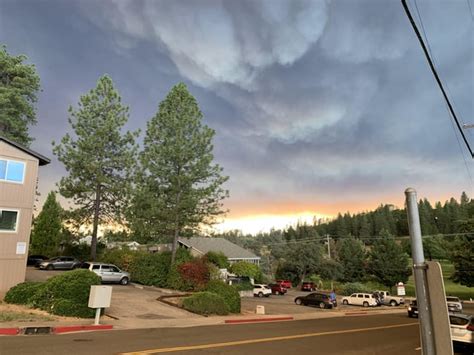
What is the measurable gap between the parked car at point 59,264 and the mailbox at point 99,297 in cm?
2389

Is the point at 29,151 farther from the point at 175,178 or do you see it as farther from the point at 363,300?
the point at 363,300

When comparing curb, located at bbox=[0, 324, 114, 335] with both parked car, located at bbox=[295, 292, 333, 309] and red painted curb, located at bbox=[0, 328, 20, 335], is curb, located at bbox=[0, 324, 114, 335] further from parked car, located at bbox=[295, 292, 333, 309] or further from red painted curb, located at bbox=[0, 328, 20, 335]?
parked car, located at bbox=[295, 292, 333, 309]

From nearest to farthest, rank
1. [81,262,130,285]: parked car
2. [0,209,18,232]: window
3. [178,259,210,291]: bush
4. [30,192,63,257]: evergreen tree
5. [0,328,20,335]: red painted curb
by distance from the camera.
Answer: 1. [0,328,20,335]: red painted curb
2. [0,209,18,232]: window
3. [178,259,210,291]: bush
4. [81,262,130,285]: parked car
5. [30,192,63,257]: evergreen tree

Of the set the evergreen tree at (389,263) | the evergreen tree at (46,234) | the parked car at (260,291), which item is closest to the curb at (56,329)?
the parked car at (260,291)

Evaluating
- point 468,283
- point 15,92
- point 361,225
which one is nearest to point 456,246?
point 468,283

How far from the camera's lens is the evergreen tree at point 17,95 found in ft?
133

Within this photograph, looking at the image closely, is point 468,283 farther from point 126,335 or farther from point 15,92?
point 15,92

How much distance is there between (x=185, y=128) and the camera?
34.7 metres

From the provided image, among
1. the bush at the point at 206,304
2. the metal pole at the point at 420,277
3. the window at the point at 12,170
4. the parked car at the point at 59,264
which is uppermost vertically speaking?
the window at the point at 12,170

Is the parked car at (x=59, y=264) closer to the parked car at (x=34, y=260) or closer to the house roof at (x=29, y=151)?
the parked car at (x=34, y=260)

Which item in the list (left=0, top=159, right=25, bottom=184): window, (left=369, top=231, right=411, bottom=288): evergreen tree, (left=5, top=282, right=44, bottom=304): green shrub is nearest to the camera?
(left=5, top=282, right=44, bottom=304): green shrub

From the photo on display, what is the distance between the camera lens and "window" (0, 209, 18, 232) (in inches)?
858

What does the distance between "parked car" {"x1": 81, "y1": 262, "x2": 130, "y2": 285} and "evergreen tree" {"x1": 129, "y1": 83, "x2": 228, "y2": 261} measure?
162 inches

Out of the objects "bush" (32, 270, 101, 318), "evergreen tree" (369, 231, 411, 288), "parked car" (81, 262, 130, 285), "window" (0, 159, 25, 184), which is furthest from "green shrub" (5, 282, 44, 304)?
"evergreen tree" (369, 231, 411, 288)
